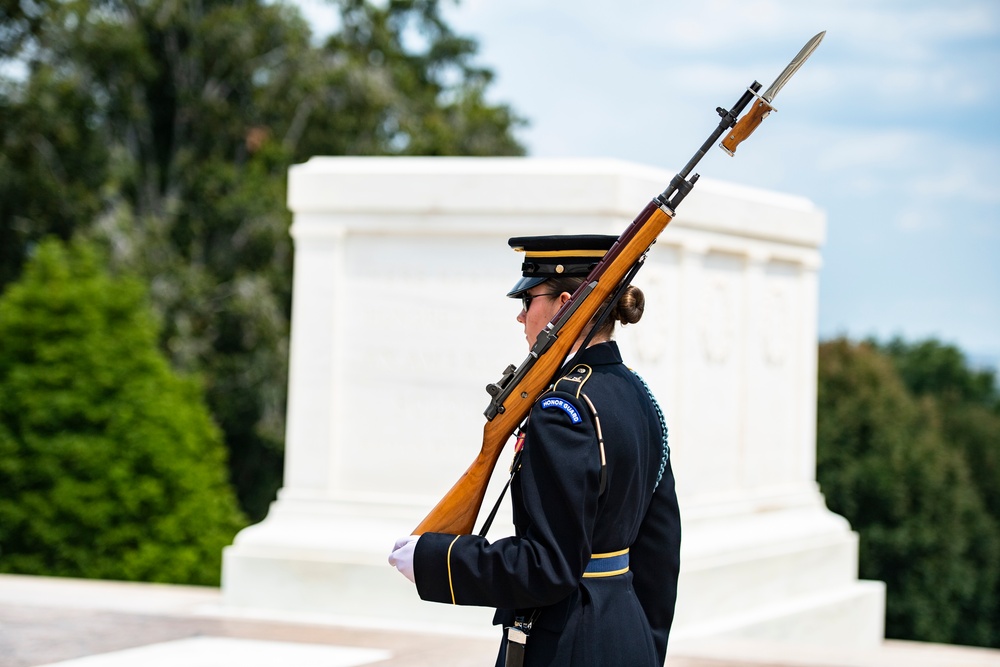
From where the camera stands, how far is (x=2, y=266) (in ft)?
69.6

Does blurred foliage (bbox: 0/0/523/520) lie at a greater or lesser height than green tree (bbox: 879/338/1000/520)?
greater

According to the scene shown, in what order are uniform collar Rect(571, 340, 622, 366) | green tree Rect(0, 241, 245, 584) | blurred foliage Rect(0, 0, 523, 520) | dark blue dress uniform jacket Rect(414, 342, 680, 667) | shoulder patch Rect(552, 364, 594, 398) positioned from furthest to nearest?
1. blurred foliage Rect(0, 0, 523, 520)
2. green tree Rect(0, 241, 245, 584)
3. uniform collar Rect(571, 340, 622, 366)
4. shoulder patch Rect(552, 364, 594, 398)
5. dark blue dress uniform jacket Rect(414, 342, 680, 667)

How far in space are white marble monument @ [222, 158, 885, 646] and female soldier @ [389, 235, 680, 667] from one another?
367 cm

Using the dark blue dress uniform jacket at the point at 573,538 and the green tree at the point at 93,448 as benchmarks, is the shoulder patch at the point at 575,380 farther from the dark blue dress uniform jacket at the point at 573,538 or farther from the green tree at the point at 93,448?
the green tree at the point at 93,448

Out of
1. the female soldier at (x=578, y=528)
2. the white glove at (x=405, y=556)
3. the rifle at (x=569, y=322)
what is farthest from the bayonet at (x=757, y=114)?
the white glove at (x=405, y=556)

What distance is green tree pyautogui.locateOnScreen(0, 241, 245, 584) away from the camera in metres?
12.7

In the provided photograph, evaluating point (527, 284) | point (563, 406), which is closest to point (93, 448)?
point (527, 284)

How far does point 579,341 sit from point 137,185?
67.4 feet

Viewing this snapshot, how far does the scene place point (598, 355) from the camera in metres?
2.90

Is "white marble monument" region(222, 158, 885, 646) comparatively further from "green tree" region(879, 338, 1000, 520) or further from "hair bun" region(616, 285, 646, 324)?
"green tree" region(879, 338, 1000, 520)

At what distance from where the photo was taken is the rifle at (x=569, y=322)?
285 cm

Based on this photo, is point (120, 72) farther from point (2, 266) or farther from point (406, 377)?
point (406, 377)

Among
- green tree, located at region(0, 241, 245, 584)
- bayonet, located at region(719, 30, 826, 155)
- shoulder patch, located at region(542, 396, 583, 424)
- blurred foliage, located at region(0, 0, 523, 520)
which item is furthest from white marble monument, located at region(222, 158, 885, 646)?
blurred foliage, located at region(0, 0, 523, 520)

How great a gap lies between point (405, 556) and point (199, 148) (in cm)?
2188
